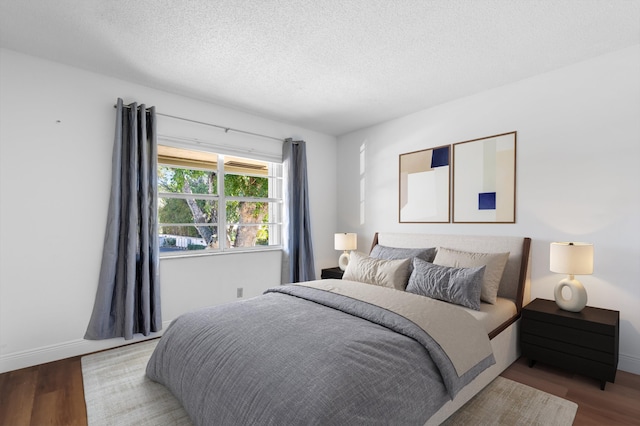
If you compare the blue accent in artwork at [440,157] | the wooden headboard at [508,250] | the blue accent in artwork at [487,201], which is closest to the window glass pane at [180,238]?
the wooden headboard at [508,250]

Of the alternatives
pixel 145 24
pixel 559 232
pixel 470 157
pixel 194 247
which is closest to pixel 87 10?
pixel 145 24

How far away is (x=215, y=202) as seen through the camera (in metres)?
3.73

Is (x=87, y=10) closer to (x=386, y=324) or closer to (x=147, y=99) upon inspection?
(x=147, y=99)

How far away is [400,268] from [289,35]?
7.17ft

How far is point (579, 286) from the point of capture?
2.40m

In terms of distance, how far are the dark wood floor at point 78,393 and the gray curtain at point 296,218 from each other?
2377 mm

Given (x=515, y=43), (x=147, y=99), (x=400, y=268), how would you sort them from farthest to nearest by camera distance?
(x=147, y=99) < (x=400, y=268) < (x=515, y=43)

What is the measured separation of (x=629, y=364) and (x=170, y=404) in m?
3.41

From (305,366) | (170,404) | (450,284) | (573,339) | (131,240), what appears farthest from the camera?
(131,240)

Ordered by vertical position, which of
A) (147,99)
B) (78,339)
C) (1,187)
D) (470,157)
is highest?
(147,99)

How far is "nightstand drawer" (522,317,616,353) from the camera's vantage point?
214 cm

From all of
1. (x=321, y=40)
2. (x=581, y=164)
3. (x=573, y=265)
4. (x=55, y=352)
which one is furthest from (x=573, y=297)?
(x=55, y=352)

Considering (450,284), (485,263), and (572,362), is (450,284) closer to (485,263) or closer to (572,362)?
(485,263)

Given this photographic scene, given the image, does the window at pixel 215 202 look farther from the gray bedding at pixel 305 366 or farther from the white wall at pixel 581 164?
the white wall at pixel 581 164
